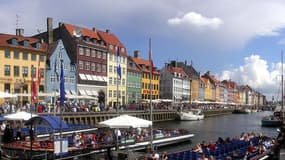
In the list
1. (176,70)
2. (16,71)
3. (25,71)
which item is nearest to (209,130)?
(25,71)

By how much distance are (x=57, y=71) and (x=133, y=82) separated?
31.5 m

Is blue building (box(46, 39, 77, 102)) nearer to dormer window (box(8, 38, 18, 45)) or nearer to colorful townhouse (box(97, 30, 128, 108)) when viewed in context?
dormer window (box(8, 38, 18, 45))

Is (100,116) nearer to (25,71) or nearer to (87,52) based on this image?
(25,71)

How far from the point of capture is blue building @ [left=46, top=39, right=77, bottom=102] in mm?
72250

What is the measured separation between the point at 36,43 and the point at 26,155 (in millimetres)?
51312

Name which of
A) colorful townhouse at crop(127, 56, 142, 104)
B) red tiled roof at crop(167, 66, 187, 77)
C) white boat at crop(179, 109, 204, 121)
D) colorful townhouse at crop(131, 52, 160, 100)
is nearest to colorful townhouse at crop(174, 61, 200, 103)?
red tiled roof at crop(167, 66, 187, 77)

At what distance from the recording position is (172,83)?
12875cm

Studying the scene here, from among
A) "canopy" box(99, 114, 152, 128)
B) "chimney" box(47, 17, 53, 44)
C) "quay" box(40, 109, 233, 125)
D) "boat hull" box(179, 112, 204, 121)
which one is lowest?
"boat hull" box(179, 112, 204, 121)

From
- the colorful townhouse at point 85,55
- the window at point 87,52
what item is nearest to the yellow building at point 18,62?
the colorful townhouse at point 85,55

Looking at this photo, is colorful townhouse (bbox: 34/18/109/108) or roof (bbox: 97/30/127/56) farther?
roof (bbox: 97/30/127/56)

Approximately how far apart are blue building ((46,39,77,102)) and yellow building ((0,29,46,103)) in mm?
1570

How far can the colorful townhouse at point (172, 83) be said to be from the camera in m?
129

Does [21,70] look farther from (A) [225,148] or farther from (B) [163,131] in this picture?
(A) [225,148]

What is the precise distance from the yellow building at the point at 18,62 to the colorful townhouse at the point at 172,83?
2415 inches
